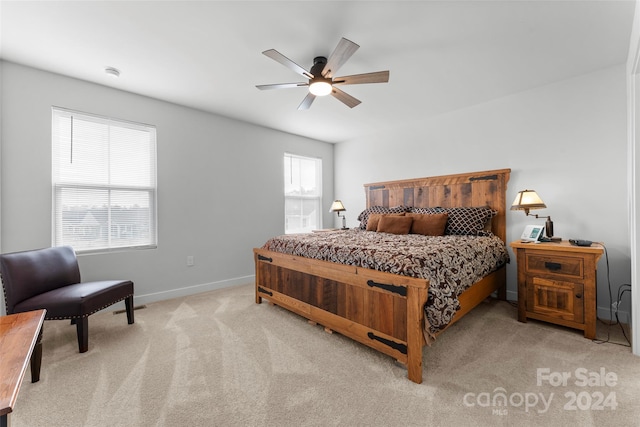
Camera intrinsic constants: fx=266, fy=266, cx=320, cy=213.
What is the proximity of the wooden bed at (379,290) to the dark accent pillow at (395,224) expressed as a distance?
74cm

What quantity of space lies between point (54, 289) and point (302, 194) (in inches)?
141

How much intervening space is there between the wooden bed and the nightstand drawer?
43 cm

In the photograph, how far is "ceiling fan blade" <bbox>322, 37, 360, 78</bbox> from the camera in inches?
72.9

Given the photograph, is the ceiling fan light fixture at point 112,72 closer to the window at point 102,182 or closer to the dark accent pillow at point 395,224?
the window at point 102,182

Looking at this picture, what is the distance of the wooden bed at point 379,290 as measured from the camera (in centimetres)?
178

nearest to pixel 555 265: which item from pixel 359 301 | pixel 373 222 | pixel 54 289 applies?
pixel 359 301

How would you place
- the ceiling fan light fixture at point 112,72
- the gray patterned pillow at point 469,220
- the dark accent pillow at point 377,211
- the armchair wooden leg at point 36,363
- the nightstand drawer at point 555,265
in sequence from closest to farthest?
the armchair wooden leg at point 36,363, the nightstand drawer at point 555,265, the ceiling fan light fixture at point 112,72, the gray patterned pillow at point 469,220, the dark accent pillow at point 377,211

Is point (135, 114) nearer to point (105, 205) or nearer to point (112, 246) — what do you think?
point (105, 205)

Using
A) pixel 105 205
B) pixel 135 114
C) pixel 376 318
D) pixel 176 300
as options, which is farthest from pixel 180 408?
pixel 135 114

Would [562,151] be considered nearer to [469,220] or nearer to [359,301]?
[469,220]

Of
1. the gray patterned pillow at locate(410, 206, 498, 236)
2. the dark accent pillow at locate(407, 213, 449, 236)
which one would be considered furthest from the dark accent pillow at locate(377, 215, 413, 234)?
the gray patterned pillow at locate(410, 206, 498, 236)

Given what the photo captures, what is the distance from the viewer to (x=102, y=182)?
307cm

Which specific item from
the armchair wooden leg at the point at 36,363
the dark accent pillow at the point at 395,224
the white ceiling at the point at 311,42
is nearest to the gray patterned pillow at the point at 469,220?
the dark accent pillow at the point at 395,224

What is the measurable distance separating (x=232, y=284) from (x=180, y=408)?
2.56 meters
